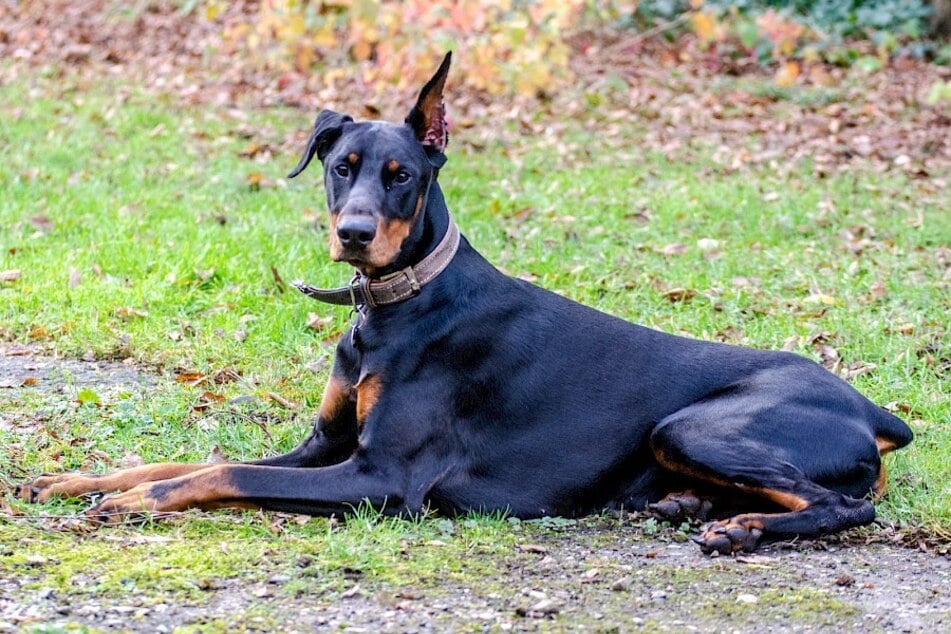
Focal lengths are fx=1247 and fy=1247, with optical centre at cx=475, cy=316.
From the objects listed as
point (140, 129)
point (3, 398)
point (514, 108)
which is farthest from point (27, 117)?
point (3, 398)

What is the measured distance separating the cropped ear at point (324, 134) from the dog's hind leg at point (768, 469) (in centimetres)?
159

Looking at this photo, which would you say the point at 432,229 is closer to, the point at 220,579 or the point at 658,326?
the point at 220,579

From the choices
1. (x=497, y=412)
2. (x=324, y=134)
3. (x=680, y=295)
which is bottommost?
(x=680, y=295)

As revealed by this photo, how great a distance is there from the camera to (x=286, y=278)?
6.94m

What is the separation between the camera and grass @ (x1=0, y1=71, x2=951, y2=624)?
4059mm

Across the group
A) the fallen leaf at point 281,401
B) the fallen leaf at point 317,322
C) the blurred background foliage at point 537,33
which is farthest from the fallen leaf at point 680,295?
the blurred background foliage at point 537,33

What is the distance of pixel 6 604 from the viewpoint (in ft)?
11.0

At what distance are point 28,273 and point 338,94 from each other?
5.93 metres

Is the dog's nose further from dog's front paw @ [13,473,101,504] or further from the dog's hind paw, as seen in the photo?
the dog's hind paw

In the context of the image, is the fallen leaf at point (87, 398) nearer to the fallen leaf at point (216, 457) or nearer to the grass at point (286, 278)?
the grass at point (286, 278)

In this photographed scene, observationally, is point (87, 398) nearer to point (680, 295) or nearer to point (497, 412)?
point (497, 412)

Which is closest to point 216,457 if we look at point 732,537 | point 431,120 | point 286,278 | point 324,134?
point 324,134

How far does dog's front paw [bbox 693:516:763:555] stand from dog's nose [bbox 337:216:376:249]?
4.88 ft

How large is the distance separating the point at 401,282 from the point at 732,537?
1433mm
